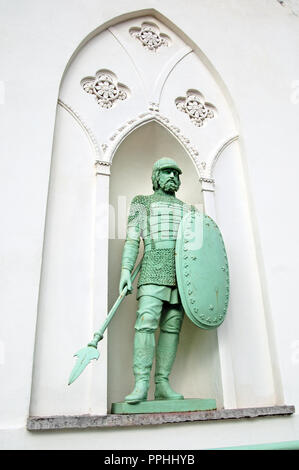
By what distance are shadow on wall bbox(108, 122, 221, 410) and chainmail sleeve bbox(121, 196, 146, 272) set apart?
0.45 m

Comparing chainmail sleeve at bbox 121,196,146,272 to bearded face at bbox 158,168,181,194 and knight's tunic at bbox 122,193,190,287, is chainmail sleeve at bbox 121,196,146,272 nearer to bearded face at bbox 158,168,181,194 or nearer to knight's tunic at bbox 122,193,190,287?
knight's tunic at bbox 122,193,190,287

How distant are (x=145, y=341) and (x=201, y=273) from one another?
0.58 m

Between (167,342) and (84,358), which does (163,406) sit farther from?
(84,358)

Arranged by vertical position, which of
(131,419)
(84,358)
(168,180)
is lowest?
(131,419)

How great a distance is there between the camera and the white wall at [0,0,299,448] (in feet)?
7.84

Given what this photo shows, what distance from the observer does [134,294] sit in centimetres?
332

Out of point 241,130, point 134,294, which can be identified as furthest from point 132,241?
point 241,130

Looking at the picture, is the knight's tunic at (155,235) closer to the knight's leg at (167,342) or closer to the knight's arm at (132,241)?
the knight's arm at (132,241)

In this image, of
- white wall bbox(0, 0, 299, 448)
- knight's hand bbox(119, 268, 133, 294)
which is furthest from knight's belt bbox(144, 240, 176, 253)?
white wall bbox(0, 0, 299, 448)

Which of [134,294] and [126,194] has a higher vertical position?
[126,194]

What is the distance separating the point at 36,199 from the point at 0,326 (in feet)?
2.83

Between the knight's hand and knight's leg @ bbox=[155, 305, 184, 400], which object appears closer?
the knight's hand

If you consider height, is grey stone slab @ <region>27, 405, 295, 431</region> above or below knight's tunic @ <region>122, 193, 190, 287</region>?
below

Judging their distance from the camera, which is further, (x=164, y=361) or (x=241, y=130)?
(x=241, y=130)
